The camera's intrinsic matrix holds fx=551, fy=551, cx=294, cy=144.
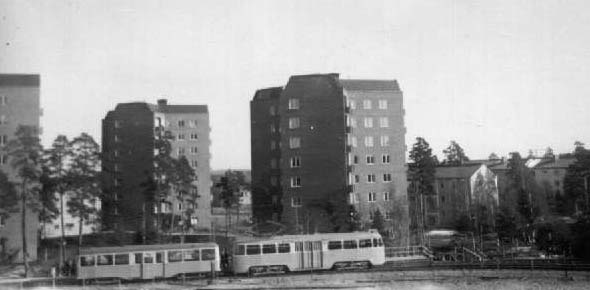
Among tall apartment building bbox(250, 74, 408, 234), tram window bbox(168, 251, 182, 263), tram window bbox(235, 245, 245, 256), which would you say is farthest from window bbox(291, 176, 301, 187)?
tram window bbox(168, 251, 182, 263)

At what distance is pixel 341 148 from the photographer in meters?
56.4

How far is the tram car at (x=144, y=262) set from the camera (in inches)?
1212

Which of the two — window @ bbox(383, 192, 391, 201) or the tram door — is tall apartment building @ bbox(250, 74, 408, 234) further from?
the tram door

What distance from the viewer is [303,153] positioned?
187ft

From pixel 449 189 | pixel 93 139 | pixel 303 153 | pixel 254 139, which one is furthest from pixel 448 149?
pixel 93 139

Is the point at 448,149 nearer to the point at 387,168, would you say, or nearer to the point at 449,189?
the point at 449,189

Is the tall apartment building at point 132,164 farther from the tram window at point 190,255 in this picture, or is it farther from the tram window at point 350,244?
the tram window at point 350,244

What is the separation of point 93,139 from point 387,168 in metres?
30.0

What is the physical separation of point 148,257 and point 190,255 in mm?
2343

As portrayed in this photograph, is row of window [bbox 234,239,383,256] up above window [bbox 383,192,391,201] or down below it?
below

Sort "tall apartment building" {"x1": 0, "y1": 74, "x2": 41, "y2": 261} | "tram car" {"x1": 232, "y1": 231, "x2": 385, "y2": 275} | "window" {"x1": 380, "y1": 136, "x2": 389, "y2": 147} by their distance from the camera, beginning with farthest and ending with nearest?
"window" {"x1": 380, "y1": 136, "x2": 389, "y2": 147} → "tall apartment building" {"x1": 0, "y1": 74, "x2": 41, "y2": 261} → "tram car" {"x1": 232, "y1": 231, "x2": 385, "y2": 275}

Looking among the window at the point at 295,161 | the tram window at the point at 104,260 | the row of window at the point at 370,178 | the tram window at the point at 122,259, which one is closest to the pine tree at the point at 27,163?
the tram window at the point at 104,260

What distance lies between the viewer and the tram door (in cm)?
3241

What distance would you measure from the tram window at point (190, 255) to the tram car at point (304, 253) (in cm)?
227
